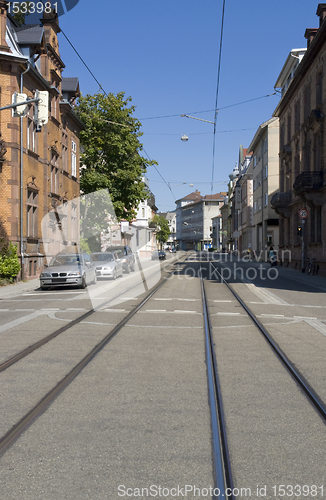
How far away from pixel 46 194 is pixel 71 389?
79.0ft

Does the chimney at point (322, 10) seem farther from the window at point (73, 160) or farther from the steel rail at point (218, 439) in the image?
the steel rail at point (218, 439)

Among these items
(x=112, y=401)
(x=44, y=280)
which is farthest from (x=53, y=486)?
(x=44, y=280)

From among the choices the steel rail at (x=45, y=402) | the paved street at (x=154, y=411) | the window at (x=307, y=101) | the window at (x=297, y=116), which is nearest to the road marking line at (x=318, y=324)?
the paved street at (x=154, y=411)

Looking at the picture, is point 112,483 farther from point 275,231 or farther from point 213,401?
point 275,231

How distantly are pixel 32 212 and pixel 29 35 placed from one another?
9396 mm

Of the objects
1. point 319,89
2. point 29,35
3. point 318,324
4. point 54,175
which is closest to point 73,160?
point 54,175

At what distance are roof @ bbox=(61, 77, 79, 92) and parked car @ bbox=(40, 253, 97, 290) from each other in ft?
57.6

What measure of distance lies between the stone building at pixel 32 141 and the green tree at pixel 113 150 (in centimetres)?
266

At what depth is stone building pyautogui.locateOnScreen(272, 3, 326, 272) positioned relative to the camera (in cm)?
2919

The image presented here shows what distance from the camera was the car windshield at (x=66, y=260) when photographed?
2089 centimetres

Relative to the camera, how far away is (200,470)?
11.7 feet

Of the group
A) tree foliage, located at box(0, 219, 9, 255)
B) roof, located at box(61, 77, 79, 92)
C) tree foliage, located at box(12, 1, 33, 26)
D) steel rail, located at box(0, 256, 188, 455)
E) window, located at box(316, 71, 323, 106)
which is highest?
tree foliage, located at box(12, 1, 33, 26)

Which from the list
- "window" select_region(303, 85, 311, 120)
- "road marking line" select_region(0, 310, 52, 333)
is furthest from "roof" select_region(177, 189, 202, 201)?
"road marking line" select_region(0, 310, 52, 333)

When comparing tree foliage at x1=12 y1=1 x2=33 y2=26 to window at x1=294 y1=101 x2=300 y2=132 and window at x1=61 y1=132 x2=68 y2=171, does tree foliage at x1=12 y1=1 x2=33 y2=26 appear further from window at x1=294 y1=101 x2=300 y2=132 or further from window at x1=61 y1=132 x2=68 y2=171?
window at x1=294 y1=101 x2=300 y2=132
